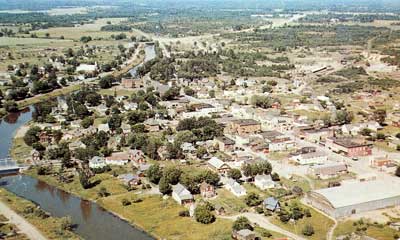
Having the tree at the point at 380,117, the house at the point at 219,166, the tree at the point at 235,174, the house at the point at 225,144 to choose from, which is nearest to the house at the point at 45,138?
the house at the point at 225,144

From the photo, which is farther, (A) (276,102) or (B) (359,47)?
(B) (359,47)

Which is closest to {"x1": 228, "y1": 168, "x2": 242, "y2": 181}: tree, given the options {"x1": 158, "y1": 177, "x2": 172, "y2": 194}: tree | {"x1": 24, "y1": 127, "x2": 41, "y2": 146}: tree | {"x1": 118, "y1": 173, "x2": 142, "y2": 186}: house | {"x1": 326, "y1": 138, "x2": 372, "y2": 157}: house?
{"x1": 158, "y1": 177, "x2": 172, "y2": 194}: tree

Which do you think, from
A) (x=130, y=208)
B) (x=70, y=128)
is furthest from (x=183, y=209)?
(x=70, y=128)

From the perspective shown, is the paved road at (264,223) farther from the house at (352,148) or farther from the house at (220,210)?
the house at (352,148)

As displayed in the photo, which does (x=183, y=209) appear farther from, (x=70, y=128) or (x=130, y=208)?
(x=70, y=128)

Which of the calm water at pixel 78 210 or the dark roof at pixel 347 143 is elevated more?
the dark roof at pixel 347 143

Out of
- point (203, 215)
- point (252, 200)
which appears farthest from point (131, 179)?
point (252, 200)
